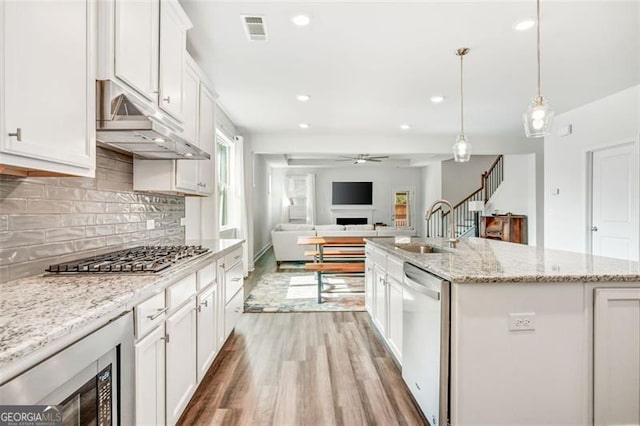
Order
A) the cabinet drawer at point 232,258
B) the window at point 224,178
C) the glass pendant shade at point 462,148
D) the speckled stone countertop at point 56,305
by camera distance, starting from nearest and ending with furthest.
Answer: the speckled stone countertop at point 56,305 < the cabinet drawer at point 232,258 < the glass pendant shade at point 462,148 < the window at point 224,178

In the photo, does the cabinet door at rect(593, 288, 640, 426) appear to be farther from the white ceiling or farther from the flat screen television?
the flat screen television

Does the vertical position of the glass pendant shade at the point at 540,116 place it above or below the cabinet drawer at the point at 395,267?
above

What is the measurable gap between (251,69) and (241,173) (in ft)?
9.01

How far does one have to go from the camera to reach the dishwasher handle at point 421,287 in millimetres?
1721

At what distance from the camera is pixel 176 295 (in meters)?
1.74

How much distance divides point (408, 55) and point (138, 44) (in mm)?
2354

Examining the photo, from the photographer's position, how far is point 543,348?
1.63 meters

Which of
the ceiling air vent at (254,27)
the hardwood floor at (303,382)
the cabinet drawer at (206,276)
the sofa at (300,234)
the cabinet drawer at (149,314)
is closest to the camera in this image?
the cabinet drawer at (149,314)

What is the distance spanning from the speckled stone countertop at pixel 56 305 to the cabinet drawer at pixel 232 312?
4.15 ft

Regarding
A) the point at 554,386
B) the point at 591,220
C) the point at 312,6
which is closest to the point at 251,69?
the point at 312,6

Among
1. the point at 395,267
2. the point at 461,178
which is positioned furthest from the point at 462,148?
the point at 461,178

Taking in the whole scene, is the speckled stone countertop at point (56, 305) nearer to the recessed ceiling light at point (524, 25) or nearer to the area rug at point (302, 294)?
the area rug at point (302, 294)

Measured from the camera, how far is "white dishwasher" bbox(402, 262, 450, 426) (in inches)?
65.2

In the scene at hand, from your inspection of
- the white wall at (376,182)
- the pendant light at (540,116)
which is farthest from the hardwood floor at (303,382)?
the white wall at (376,182)
